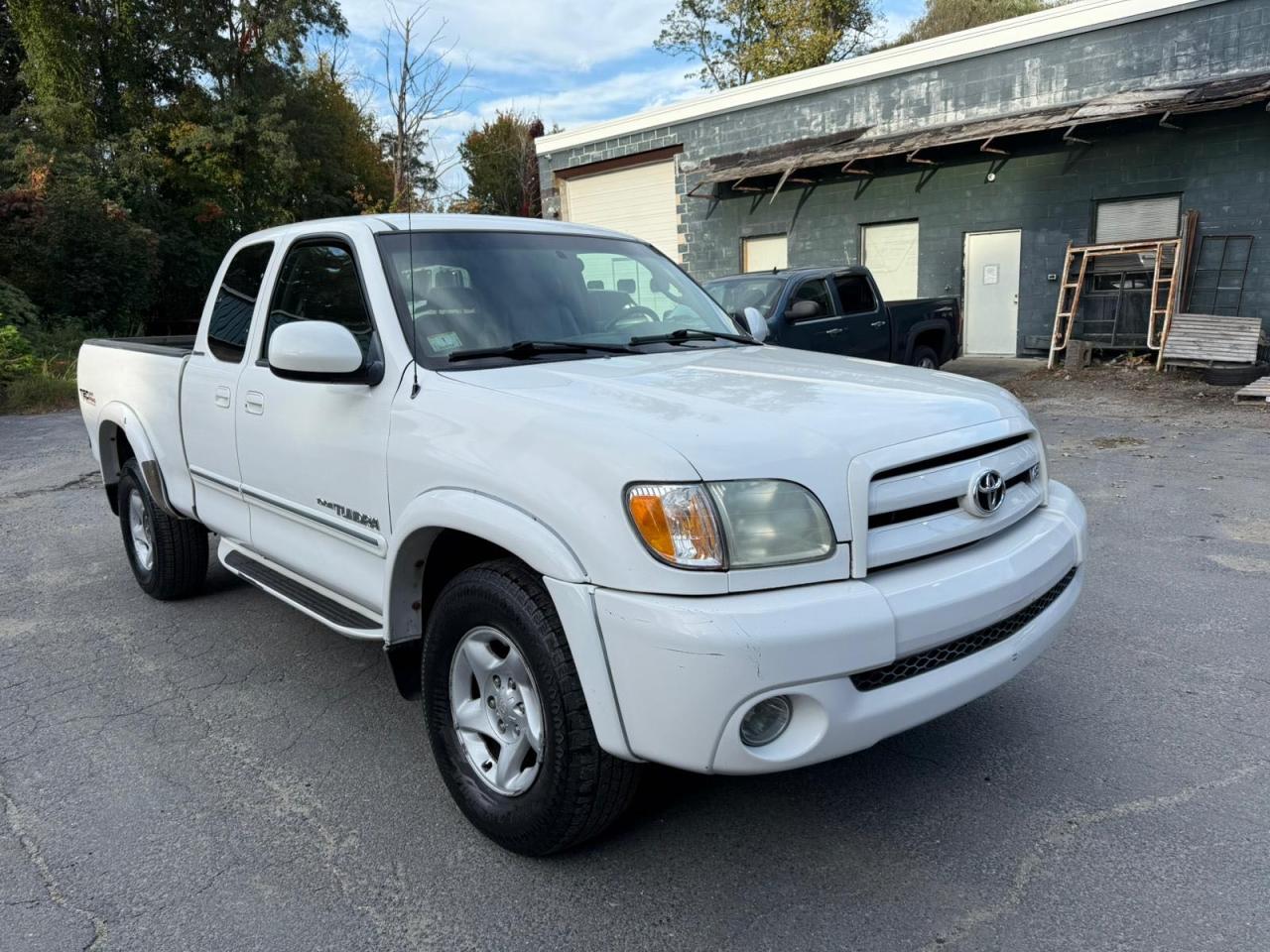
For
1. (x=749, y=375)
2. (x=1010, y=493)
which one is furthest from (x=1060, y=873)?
(x=749, y=375)

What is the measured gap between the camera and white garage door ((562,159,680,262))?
66.4 ft

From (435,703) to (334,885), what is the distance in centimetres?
57

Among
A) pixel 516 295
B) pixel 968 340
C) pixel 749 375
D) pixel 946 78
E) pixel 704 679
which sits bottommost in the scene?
pixel 968 340

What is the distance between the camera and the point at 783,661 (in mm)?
2074

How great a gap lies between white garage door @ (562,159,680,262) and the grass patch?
1139 centimetres

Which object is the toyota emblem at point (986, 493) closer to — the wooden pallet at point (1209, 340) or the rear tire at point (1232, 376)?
the rear tire at point (1232, 376)

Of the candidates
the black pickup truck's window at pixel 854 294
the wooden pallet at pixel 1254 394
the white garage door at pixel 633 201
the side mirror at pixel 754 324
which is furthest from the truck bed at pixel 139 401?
the white garage door at pixel 633 201

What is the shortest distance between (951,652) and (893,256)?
15.6 meters

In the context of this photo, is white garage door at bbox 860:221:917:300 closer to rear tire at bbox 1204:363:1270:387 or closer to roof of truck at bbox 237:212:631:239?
rear tire at bbox 1204:363:1270:387

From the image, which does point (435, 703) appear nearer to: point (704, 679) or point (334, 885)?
point (334, 885)

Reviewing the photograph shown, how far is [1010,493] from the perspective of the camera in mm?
2812

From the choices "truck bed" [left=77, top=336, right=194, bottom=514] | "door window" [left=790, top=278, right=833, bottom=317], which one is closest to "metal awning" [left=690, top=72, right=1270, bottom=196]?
"door window" [left=790, top=278, right=833, bottom=317]

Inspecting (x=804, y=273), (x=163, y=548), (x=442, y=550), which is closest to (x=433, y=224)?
(x=442, y=550)

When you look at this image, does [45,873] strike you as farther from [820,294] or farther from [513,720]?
[820,294]
